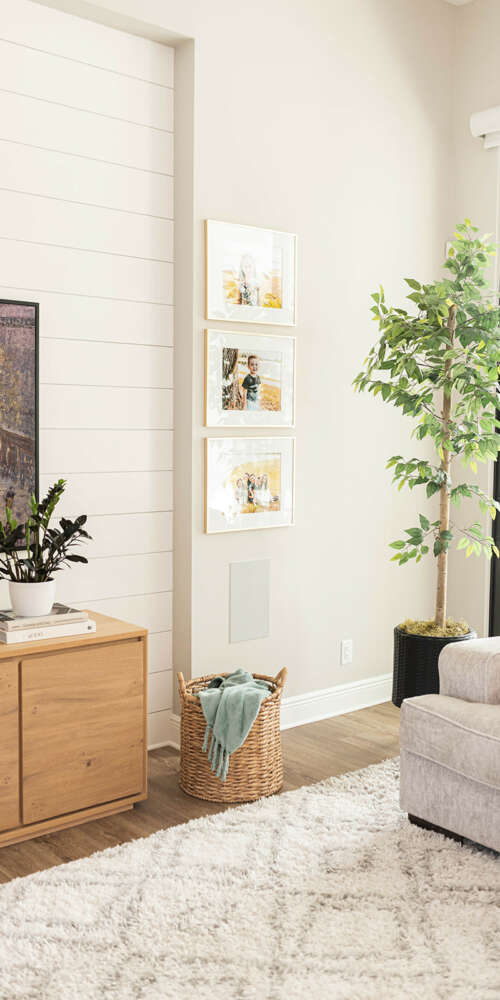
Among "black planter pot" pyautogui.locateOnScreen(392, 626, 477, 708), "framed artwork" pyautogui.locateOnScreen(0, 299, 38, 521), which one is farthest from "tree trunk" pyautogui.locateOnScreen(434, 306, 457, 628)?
"framed artwork" pyautogui.locateOnScreen(0, 299, 38, 521)

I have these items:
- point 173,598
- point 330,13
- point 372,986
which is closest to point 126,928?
point 372,986

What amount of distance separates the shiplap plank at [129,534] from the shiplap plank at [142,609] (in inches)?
→ 6.8

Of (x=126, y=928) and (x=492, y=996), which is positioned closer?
(x=492, y=996)

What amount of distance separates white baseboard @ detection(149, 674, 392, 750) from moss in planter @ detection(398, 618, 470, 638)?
0.48m

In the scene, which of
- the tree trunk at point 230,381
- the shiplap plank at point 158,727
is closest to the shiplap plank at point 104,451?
the tree trunk at point 230,381

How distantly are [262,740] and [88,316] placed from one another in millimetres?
1587

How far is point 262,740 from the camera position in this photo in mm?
3086

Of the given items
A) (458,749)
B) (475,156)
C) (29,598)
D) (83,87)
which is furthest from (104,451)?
(475,156)

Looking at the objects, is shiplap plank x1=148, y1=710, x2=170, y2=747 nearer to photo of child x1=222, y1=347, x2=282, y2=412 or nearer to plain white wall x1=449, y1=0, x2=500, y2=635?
photo of child x1=222, y1=347, x2=282, y2=412

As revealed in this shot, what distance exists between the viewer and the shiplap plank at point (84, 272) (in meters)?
3.09

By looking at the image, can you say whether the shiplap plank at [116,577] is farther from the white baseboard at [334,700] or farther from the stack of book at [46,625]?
the white baseboard at [334,700]

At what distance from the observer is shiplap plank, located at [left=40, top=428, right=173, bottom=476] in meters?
3.22

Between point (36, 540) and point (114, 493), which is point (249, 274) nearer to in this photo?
point (114, 493)

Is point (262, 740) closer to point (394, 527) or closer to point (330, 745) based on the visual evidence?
point (330, 745)
